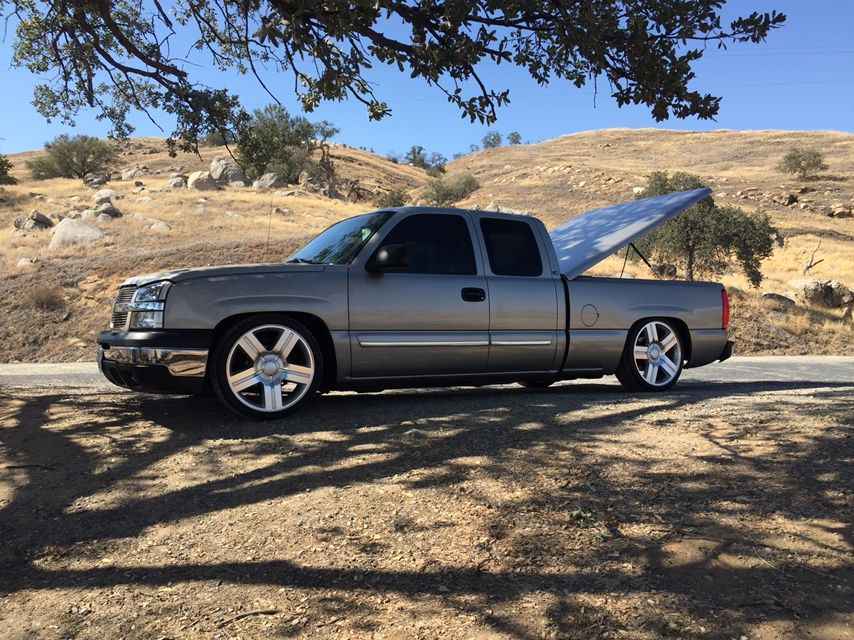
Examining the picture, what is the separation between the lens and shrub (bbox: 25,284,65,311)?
16328mm

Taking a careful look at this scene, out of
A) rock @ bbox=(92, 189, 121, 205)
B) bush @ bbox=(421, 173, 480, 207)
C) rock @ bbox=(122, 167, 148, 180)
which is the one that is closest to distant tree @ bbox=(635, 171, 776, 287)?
rock @ bbox=(92, 189, 121, 205)

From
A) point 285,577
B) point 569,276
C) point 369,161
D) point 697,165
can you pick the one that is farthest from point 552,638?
point 369,161

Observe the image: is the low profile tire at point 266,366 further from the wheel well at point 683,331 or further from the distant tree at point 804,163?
the distant tree at point 804,163

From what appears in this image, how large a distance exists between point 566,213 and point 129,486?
48173 millimetres

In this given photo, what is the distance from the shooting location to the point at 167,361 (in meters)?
4.66

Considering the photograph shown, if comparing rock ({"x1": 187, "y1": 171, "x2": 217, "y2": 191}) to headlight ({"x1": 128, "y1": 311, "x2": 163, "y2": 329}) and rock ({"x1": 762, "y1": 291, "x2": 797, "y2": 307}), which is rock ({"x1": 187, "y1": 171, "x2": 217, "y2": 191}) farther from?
headlight ({"x1": 128, "y1": 311, "x2": 163, "y2": 329})

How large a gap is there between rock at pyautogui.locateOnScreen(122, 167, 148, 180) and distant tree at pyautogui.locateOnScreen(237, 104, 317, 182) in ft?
Result: 34.3

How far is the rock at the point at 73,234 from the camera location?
22609 mm

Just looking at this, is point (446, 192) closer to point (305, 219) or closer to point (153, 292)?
point (305, 219)

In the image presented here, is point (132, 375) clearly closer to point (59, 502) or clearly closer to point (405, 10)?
point (59, 502)

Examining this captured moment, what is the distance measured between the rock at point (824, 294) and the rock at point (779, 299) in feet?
3.33

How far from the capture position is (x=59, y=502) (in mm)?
3582

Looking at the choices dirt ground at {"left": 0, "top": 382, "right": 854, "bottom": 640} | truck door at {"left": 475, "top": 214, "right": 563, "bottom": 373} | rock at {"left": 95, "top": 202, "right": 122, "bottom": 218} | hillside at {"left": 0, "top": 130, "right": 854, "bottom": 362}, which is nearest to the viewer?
dirt ground at {"left": 0, "top": 382, "right": 854, "bottom": 640}

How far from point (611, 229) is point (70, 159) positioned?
5659 centimetres
